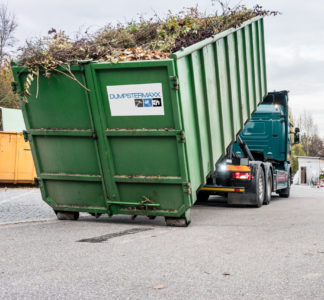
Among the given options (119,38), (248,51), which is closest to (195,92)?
(119,38)

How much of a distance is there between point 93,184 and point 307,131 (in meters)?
84.4

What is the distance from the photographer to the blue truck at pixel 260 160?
34.3 feet

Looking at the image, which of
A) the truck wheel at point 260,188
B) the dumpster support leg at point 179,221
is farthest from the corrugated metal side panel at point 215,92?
the truck wheel at point 260,188

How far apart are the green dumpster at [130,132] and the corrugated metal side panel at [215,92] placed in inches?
0.6

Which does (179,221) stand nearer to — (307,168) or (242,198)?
(242,198)

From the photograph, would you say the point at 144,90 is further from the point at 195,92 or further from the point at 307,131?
the point at 307,131

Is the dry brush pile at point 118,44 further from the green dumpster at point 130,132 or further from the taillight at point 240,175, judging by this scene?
the taillight at point 240,175

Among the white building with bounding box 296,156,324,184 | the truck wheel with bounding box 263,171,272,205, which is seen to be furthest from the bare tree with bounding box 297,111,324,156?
the truck wheel with bounding box 263,171,272,205

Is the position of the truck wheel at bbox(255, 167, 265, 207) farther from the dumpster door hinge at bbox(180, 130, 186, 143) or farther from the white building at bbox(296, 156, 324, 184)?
the white building at bbox(296, 156, 324, 184)

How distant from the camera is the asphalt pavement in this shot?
3.75m

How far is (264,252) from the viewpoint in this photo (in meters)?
5.24

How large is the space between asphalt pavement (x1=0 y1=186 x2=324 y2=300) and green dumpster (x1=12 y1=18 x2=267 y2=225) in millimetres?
469

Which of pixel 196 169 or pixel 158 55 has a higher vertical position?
pixel 158 55

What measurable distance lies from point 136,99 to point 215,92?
169cm
